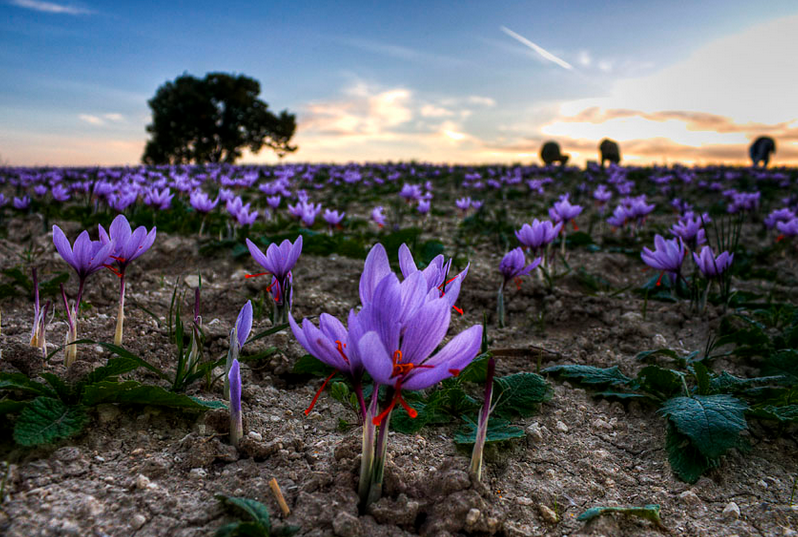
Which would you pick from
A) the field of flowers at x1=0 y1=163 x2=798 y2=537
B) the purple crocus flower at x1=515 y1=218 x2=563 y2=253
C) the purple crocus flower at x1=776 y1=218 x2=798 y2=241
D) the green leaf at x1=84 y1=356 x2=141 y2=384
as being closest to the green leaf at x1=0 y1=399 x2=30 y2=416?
the field of flowers at x1=0 y1=163 x2=798 y2=537

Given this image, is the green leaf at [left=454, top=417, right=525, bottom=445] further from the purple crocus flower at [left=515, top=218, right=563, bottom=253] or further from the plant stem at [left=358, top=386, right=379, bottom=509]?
the purple crocus flower at [left=515, top=218, right=563, bottom=253]

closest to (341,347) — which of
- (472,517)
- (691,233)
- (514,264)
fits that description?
(472,517)

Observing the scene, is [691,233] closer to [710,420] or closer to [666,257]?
[666,257]

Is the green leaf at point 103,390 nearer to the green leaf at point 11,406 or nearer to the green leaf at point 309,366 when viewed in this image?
the green leaf at point 11,406

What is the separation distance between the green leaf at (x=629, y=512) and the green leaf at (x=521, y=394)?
1.84 feet

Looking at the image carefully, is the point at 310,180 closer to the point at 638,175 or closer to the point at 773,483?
the point at 638,175

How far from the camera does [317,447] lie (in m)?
1.69

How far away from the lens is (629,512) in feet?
4.87

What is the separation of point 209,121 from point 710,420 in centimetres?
4652

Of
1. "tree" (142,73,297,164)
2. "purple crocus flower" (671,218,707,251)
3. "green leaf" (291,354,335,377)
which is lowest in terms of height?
"green leaf" (291,354,335,377)

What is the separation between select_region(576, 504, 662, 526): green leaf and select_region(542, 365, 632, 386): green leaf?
0.81m

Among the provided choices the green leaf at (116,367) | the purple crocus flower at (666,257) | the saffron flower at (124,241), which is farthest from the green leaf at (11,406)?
the purple crocus flower at (666,257)

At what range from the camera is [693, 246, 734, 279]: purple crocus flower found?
10.5 feet

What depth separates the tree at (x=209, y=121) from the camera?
137 ft
